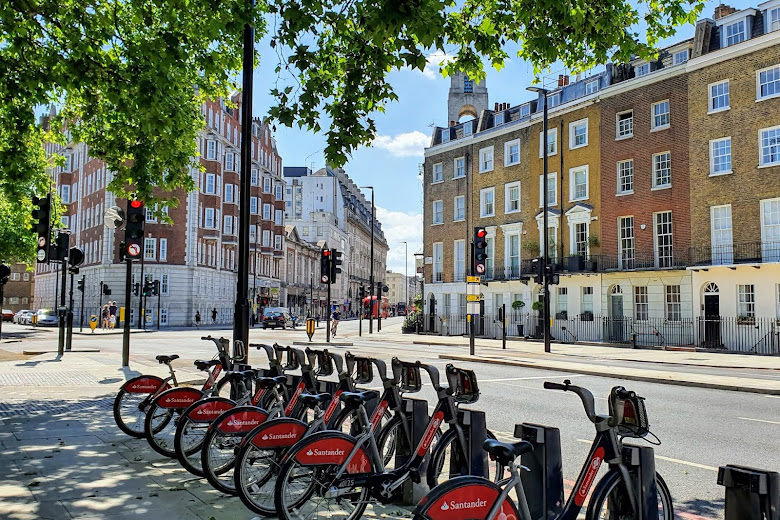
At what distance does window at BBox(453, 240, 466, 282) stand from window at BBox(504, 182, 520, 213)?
15.4 feet

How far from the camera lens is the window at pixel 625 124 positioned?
33.5 meters

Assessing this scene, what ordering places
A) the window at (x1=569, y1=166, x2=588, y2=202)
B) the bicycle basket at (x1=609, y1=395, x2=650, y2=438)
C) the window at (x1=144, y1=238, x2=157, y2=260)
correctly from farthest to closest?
the window at (x1=144, y1=238, x2=157, y2=260)
the window at (x1=569, y1=166, x2=588, y2=202)
the bicycle basket at (x1=609, y1=395, x2=650, y2=438)

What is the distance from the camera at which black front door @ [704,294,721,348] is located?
27.9m

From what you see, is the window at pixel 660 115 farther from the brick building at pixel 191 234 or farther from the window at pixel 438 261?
the brick building at pixel 191 234

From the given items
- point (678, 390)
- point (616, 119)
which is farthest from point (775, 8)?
point (678, 390)

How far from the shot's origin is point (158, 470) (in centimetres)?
589

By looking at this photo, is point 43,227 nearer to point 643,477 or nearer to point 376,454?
point 376,454

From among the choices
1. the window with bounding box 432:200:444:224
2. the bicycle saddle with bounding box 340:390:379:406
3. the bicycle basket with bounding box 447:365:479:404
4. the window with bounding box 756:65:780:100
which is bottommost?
the bicycle saddle with bounding box 340:390:379:406

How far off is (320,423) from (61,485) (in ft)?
7.70

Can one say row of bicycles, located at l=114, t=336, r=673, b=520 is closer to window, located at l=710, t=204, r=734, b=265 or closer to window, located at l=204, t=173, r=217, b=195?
window, located at l=710, t=204, r=734, b=265

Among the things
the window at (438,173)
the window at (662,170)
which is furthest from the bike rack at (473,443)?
the window at (438,173)

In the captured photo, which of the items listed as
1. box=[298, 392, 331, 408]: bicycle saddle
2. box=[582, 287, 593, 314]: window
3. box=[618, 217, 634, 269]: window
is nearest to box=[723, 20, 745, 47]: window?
box=[618, 217, 634, 269]: window

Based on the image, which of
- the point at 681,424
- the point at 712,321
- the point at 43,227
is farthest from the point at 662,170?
the point at 43,227

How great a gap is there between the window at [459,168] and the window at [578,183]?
952 centimetres
